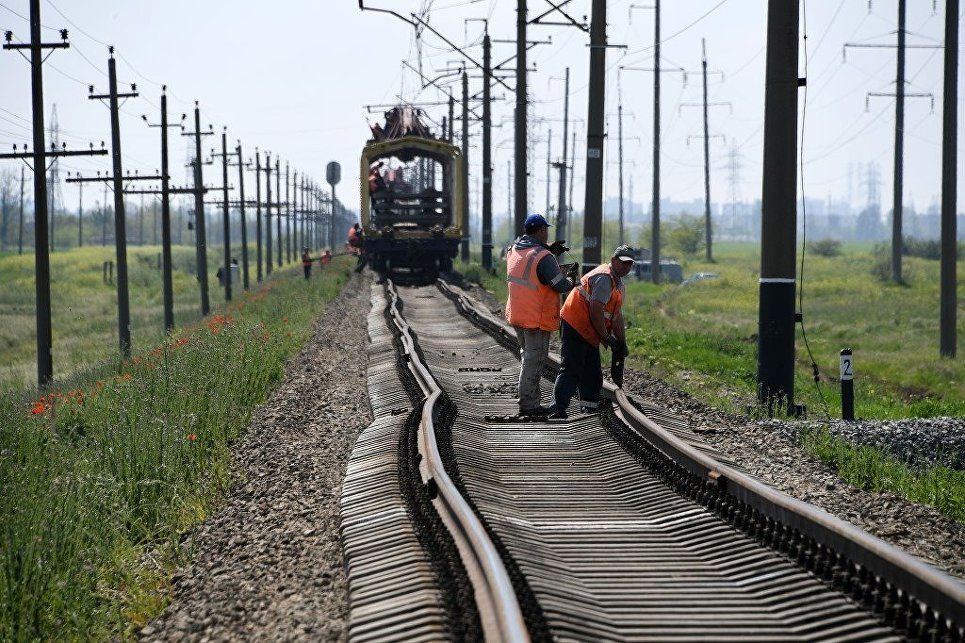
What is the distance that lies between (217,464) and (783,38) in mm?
6872

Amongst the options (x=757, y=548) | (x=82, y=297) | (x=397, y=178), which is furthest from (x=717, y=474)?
(x=82, y=297)

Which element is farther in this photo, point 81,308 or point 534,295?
point 81,308

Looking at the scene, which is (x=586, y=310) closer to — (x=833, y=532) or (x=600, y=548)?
(x=600, y=548)

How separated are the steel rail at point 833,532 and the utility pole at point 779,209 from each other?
3284 millimetres

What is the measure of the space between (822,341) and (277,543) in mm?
22632

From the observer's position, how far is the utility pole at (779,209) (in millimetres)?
11633

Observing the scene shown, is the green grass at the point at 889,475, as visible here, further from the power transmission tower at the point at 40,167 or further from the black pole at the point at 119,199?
the black pole at the point at 119,199

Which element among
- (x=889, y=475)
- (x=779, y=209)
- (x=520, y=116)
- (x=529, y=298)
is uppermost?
(x=520, y=116)

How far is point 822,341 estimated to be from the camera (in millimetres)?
27391

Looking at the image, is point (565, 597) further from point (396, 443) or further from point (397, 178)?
point (397, 178)

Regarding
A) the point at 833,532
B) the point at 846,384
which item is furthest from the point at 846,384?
the point at 833,532

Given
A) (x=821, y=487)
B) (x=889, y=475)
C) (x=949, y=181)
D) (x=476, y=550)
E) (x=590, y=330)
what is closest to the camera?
(x=476, y=550)

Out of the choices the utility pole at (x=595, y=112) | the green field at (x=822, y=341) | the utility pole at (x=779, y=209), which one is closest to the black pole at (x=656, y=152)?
the green field at (x=822, y=341)

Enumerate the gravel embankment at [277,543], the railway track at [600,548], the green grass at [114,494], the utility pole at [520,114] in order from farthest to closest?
the utility pole at [520,114] → the green grass at [114,494] → the gravel embankment at [277,543] → the railway track at [600,548]
